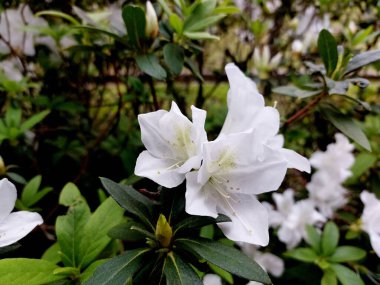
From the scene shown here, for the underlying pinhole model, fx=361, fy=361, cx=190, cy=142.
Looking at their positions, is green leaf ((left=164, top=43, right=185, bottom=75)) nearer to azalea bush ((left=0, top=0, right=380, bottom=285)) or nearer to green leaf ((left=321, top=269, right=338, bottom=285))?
azalea bush ((left=0, top=0, right=380, bottom=285))

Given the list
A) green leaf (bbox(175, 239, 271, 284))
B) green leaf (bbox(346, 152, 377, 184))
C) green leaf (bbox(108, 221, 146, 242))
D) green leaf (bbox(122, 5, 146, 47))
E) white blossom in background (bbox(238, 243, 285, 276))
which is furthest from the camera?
green leaf (bbox(346, 152, 377, 184))

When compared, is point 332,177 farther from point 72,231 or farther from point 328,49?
point 72,231

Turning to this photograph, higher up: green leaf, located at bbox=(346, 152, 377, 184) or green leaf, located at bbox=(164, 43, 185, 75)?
green leaf, located at bbox=(164, 43, 185, 75)

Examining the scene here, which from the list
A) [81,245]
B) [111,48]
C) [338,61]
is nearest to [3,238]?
[81,245]

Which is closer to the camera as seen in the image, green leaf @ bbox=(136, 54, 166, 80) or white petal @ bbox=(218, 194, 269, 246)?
white petal @ bbox=(218, 194, 269, 246)

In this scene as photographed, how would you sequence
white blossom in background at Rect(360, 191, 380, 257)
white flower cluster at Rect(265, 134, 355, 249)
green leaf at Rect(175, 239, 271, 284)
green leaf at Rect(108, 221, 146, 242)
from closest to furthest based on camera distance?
1. green leaf at Rect(175, 239, 271, 284)
2. green leaf at Rect(108, 221, 146, 242)
3. white blossom in background at Rect(360, 191, 380, 257)
4. white flower cluster at Rect(265, 134, 355, 249)

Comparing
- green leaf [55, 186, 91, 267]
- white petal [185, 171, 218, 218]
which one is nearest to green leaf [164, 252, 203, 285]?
white petal [185, 171, 218, 218]

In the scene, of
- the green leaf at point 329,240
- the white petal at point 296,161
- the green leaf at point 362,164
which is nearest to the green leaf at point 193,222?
the white petal at point 296,161
